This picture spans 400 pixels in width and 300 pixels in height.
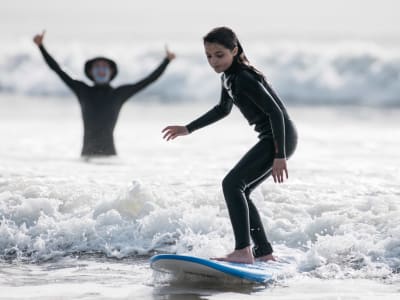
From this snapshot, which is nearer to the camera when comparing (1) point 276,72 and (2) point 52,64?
(2) point 52,64

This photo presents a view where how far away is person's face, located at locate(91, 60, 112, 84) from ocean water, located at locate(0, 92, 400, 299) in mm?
1054

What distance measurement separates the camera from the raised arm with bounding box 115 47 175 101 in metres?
10.3

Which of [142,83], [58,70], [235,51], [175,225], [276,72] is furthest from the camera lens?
[276,72]

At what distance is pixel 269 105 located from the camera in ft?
17.6

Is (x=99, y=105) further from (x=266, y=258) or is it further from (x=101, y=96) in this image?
(x=266, y=258)

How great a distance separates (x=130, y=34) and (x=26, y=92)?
11.5 m

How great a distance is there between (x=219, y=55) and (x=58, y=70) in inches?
204

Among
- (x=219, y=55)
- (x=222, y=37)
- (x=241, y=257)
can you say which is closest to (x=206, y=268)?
(x=241, y=257)

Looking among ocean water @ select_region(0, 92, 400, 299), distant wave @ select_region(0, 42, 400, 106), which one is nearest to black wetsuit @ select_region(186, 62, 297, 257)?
ocean water @ select_region(0, 92, 400, 299)

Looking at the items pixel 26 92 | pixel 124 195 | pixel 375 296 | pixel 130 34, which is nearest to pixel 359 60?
pixel 26 92

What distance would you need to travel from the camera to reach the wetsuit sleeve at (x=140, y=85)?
10344 mm

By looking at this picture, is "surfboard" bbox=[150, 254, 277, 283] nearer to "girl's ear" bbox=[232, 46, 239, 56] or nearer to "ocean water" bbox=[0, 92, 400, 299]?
"ocean water" bbox=[0, 92, 400, 299]

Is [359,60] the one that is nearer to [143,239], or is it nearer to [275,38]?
[275,38]

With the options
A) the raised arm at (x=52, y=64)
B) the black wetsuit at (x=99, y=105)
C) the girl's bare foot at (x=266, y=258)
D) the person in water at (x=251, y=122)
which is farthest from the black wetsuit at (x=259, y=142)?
the black wetsuit at (x=99, y=105)
